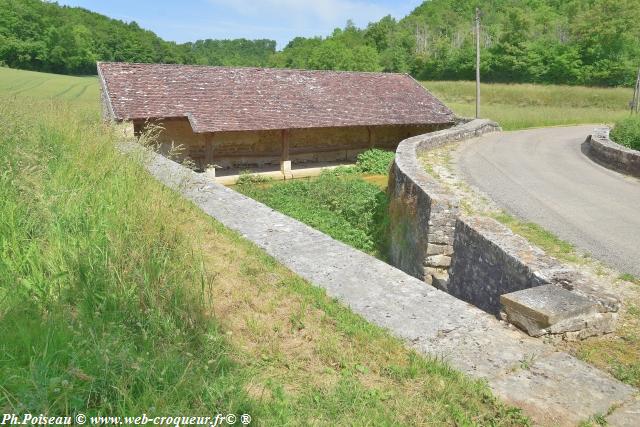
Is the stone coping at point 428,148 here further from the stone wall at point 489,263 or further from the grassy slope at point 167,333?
the grassy slope at point 167,333

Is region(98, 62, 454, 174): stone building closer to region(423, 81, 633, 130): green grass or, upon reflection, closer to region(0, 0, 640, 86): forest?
region(423, 81, 633, 130): green grass

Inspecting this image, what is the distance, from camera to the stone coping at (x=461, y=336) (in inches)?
102

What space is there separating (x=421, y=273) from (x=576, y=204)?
332 cm

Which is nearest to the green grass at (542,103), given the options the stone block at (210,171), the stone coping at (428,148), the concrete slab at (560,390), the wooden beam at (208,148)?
the stone coping at (428,148)

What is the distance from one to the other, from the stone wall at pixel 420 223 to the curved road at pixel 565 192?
1.48 metres

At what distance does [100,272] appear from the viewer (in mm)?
2916

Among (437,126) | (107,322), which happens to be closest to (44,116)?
(107,322)

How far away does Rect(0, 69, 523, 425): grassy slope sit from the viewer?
6.73 feet

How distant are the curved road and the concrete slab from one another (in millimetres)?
2816

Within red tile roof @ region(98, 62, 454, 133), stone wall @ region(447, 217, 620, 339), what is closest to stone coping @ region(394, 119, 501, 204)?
stone wall @ region(447, 217, 620, 339)

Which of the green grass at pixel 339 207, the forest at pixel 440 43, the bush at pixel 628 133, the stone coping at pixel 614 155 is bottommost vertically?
the green grass at pixel 339 207

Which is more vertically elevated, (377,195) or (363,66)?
(363,66)

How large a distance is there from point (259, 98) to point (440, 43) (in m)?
45.8

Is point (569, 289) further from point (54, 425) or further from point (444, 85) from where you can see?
point (444, 85)
